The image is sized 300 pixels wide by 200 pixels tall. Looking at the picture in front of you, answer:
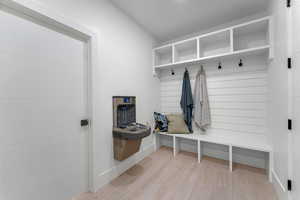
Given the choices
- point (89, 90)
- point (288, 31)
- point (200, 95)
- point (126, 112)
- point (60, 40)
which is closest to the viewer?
point (288, 31)

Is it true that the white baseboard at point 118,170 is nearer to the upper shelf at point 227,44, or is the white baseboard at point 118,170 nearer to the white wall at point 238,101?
the white wall at point 238,101

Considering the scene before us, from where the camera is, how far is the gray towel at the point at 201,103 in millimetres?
2518

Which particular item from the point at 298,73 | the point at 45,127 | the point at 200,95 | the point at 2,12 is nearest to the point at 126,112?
the point at 45,127

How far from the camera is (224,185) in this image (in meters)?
1.74

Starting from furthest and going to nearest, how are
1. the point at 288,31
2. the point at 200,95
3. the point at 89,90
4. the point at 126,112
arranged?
the point at 200,95 → the point at 126,112 → the point at 89,90 → the point at 288,31

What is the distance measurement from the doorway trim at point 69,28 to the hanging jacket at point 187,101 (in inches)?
71.9

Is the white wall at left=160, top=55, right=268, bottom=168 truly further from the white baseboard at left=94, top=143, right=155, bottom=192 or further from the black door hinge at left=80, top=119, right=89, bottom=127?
the black door hinge at left=80, top=119, right=89, bottom=127

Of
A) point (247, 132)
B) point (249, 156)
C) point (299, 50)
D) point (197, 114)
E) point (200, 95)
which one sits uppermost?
point (299, 50)

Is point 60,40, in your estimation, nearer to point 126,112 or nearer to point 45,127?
point 45,127

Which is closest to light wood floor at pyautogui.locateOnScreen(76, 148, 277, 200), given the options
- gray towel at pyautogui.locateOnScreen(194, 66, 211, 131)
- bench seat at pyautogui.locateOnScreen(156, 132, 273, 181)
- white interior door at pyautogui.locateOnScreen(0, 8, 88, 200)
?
bench seat at pyautogui.locateOnScreen(156, 132, 273, 181)

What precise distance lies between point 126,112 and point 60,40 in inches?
51.3

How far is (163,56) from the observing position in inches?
126

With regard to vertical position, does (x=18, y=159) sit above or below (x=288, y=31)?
below

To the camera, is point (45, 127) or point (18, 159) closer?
point (18, 159)
